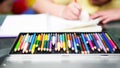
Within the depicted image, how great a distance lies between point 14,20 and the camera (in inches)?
41.9

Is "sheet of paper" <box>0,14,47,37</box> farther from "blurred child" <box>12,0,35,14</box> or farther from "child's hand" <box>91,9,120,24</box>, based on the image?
"child's hand" <box>91,9,120,24</box>

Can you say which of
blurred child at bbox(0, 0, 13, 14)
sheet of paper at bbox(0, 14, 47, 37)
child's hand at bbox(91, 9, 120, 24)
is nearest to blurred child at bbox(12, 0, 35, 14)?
blurred child at bbox(0, 0, 13, 14)

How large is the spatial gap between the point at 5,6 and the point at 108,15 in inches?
22.4

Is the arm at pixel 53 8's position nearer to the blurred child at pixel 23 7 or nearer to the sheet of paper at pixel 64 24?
the blurred child at pixel 23 7

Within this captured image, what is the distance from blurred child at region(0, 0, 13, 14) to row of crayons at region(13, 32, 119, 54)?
1.53 feet

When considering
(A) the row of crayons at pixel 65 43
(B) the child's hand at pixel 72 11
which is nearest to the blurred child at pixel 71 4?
(B) the child's hand at pixel 72 11

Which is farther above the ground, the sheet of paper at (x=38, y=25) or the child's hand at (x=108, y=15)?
→ the child's hand at (x=108, y=15)

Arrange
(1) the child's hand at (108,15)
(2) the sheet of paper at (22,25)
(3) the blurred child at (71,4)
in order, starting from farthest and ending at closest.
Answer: (3) the blurred child at (71,4) → (1) the child's hand at (108,15) → (2) the sheet of paper at (22,25)

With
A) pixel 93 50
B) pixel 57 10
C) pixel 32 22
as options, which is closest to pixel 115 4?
pixel 57 10

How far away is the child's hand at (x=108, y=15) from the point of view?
1149 mm

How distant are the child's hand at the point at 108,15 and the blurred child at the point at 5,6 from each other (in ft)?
1.52

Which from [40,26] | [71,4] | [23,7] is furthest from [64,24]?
[23,7]

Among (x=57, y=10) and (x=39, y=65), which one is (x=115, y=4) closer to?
(x=57, y=10)

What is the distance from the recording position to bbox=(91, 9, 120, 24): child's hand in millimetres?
1149
